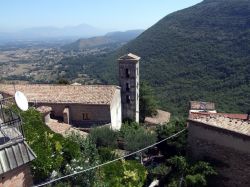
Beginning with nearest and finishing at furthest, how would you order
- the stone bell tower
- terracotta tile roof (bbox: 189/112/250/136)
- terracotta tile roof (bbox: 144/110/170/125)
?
terracotta tile roof (bbox: 189/112/250/136) → the stone bell tower → terracotta tile roof (bbox: 144/110/170/125)

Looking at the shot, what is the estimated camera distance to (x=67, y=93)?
105 feet

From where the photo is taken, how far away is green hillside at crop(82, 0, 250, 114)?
193ft

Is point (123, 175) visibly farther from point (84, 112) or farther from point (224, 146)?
point (84, 112)

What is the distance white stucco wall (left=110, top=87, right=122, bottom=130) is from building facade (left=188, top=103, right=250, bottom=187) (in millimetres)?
12415

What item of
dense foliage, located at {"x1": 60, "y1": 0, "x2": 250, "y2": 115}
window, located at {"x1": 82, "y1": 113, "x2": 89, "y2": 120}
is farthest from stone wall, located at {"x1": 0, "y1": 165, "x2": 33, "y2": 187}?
dense foliage, located at {"x1": 60, "y1": 0, "x2": 250, "y2": 115}

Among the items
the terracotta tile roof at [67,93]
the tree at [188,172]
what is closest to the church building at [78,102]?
the terracotta tile roof at [67,93]

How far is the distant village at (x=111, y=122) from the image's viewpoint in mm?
9242

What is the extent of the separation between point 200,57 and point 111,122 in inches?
1988

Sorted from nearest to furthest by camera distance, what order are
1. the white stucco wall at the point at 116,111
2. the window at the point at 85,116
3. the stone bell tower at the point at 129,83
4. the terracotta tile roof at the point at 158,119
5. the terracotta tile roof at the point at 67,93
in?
1. the terracotta tile roof at the point at 67,93
2. the window at the point at 85,116
3. the white stucco wall at the point at 116,111
4. the stone bell tower at the point at 129,83
5. the terracotta tile roof at the point at 158,119

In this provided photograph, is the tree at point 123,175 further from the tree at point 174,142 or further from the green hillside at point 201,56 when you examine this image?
the green hillside at point 201,56

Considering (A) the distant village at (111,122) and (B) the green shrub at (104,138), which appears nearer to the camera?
(A) the distant village at (111,122)

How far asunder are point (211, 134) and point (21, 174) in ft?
38.1

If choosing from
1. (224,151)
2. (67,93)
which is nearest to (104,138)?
(67,93)

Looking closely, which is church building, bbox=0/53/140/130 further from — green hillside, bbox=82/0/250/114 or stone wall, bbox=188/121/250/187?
green hillside, bbox=82/0/250/114
